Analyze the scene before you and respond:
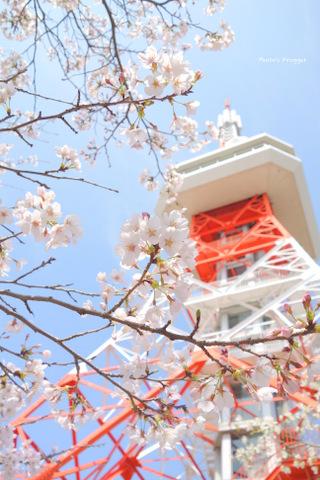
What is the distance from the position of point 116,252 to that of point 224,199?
551 inches

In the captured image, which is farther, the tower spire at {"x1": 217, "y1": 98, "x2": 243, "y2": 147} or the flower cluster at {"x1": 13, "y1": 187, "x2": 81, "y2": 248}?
the tower spire at {"x1": 217, "y1": 98, "x2": 243, "y2": 147}

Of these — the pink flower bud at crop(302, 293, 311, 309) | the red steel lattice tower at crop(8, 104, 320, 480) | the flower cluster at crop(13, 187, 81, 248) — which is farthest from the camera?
the red steel lattice tower at crop(8, 104, 320, 480)

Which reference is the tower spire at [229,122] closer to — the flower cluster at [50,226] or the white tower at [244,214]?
the white tower at [244,214]

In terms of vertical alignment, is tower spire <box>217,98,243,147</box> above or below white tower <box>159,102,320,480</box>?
above

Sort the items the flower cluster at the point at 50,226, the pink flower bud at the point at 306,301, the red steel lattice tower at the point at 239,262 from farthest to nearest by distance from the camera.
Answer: the red steel lattice tower at the point at 239,262, the flower cluster at the point at 50,226, the pink flower bud at the point at 306,301

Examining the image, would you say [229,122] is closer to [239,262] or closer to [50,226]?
[239,262]

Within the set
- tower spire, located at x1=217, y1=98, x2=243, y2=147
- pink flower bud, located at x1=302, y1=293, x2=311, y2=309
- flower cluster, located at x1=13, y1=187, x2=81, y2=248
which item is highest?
tower spire, located at x1=217, y1=98, x2=243, y2=147

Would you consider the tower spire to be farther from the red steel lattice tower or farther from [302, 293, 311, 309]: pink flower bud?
[302, 293, 311, 309]: pink flower bud

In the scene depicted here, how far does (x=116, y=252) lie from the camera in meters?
1.58

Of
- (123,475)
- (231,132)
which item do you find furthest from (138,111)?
(231,132)

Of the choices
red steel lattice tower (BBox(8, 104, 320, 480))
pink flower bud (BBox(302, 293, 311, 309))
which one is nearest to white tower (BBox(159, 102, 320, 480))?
red steel lattice tower (BBox(8, 104, 320, 480))

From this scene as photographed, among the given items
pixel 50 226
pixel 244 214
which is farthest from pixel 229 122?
pixel 50 226

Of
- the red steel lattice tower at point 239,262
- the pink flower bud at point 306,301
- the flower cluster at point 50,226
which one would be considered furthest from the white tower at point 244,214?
the pink flower bud at point 306,301

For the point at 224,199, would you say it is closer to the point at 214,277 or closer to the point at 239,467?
the point at 214,277
